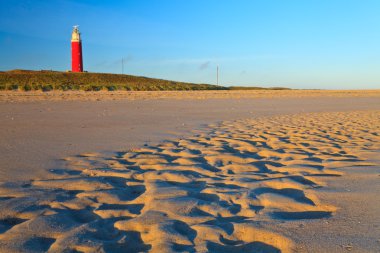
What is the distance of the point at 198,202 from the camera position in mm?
2816

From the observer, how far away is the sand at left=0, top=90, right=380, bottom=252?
216 centimetres

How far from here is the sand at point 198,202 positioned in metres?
2.16

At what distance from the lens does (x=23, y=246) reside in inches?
82.9

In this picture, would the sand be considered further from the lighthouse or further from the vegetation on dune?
the lighthouse

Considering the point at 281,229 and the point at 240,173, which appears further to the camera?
the point at 240,173

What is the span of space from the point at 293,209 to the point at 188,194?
0.81 metres

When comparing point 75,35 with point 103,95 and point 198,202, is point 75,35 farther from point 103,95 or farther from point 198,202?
point 198,202

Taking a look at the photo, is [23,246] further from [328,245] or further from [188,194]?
[328,245]

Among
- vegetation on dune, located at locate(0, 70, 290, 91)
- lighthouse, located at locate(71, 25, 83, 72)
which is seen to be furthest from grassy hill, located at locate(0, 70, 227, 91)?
lighthouse, located at locate(71, 25, 83, 72)

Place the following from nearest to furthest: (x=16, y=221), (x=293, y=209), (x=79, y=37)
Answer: (x=16, y=221) → (x=293, y=209) → (x=79, y=37)

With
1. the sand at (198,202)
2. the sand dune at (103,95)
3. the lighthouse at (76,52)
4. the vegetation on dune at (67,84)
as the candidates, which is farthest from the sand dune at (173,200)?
the lighthouse at (76,52)

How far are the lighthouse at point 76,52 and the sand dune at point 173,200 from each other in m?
48.3

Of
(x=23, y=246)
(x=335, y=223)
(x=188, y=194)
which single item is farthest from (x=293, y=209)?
(x=23, y=246)

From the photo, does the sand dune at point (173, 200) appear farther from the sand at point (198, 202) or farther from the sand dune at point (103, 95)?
the sand dune at point (103, 95)
